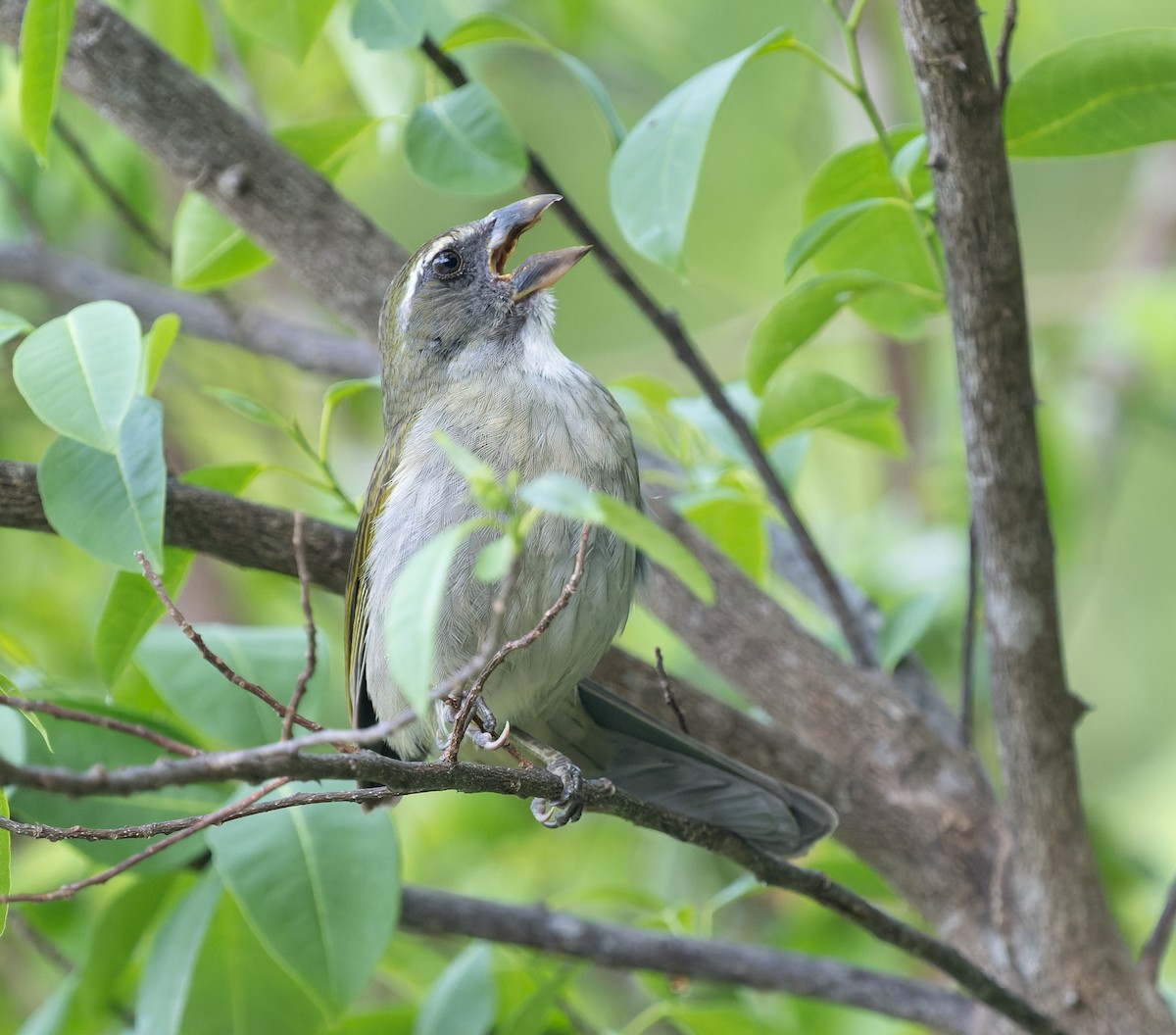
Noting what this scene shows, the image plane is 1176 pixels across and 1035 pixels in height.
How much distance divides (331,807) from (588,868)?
1737mm

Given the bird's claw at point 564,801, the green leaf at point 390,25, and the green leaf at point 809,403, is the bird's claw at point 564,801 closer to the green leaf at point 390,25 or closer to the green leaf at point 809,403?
the green leaf at point 809,403

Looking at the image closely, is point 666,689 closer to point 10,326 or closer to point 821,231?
point 821,231

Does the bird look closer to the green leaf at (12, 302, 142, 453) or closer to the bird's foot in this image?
the bird's foot

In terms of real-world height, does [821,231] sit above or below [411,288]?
below

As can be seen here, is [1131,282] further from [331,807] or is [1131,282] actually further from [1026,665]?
[331,807]

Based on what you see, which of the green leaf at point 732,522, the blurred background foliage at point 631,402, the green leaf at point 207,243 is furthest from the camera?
the blurred background foliage at point 631,402

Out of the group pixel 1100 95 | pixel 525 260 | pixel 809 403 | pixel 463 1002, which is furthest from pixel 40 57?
pixel 463 1002

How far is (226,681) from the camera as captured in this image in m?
2.39

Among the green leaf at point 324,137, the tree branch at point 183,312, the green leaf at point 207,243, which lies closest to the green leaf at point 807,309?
the green leaf at point 324,137

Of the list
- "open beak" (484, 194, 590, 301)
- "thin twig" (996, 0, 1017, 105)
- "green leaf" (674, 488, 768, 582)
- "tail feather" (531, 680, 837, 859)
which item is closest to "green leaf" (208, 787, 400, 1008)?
"tail feather" (531, 680, 837, 859)

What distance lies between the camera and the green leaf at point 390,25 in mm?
2189

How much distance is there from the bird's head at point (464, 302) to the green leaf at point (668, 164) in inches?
32.7

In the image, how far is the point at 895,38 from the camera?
19.0 feet

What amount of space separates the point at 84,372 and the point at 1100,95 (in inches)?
60.1
